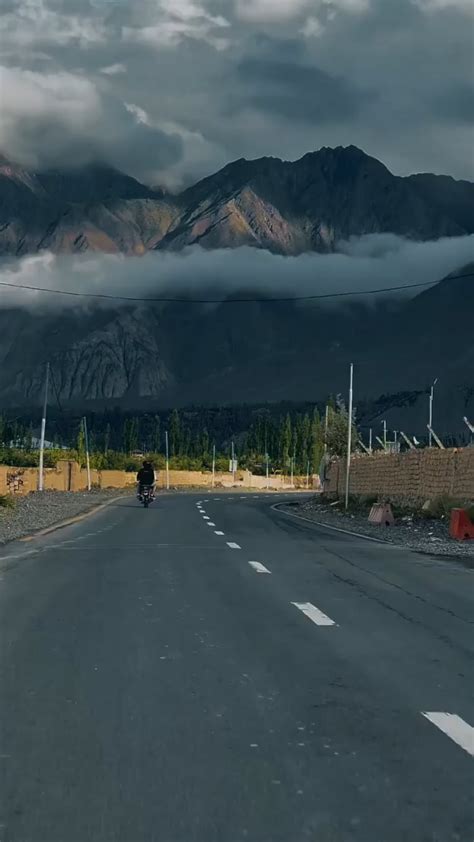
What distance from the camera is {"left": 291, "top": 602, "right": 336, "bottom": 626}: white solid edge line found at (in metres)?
11.3

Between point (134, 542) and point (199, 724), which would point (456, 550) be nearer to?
point (134, 542)

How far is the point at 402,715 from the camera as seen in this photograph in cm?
716

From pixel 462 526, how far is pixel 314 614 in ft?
55.6

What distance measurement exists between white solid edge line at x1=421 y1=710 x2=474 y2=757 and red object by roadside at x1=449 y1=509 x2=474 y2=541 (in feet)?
69.7

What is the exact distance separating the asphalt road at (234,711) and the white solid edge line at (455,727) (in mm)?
24

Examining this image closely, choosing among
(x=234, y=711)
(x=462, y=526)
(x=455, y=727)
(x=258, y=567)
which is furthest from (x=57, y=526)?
(x=455, y=727)

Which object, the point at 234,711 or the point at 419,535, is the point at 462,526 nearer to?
the point at 419,535

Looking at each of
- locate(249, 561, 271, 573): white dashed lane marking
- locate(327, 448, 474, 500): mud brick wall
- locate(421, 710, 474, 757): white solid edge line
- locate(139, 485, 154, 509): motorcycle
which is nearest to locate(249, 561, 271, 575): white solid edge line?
locate(249, 561, 271, 573): white dashed lane marking

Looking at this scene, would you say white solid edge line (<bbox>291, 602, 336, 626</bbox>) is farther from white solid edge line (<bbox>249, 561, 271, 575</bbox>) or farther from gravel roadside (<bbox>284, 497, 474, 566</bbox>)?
gravel roadside (<bbox>284, 497, 474, 566</bbox>)

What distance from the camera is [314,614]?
39.0ft

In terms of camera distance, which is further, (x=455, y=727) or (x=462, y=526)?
(x=462, y=526)

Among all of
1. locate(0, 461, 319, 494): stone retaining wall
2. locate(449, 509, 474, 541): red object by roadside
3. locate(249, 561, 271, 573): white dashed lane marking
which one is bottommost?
locate(249, 561, 271, 573): white dashed lane marking

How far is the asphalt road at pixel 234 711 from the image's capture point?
517 centimetres

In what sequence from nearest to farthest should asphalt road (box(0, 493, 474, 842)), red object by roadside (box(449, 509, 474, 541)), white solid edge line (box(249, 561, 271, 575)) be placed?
asphalt road (box(0, 493, 474, 842)), white solid edge line (box(249, 561, 271, 575)), red object by roadside (box(449, 509, 474, 541))
